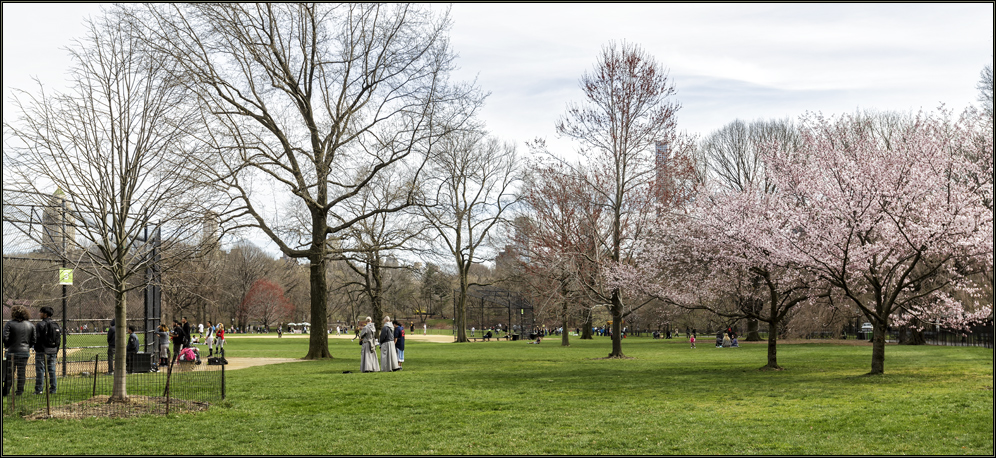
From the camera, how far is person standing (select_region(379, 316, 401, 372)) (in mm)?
20812

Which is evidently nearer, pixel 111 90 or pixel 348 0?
pixel 111 90

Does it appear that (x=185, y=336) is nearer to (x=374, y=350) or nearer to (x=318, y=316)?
(x=318, y=316)

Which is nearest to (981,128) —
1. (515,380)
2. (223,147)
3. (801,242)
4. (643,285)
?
(801,242)

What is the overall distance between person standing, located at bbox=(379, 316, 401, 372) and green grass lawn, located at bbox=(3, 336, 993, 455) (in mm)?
2655

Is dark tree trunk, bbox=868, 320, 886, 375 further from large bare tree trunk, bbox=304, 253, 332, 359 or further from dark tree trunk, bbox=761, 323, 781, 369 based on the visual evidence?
large bare tree trunk, bbox=304, 253, 332, 359

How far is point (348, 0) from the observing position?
2475 centimetres

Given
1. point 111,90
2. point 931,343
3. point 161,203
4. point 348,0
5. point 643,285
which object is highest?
point 348,0

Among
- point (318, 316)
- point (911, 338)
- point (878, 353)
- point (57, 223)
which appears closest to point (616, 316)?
point (878, 353)

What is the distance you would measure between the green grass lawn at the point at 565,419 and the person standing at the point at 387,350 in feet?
8.71

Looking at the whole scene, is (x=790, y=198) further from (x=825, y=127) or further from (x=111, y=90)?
(x=111, y=90)

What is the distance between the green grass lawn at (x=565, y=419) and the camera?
29.2 feet

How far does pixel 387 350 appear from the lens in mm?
21047

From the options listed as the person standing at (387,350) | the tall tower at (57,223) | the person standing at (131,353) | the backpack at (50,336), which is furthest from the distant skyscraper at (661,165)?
the backpack at (50,336)

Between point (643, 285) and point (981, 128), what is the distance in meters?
9.80
